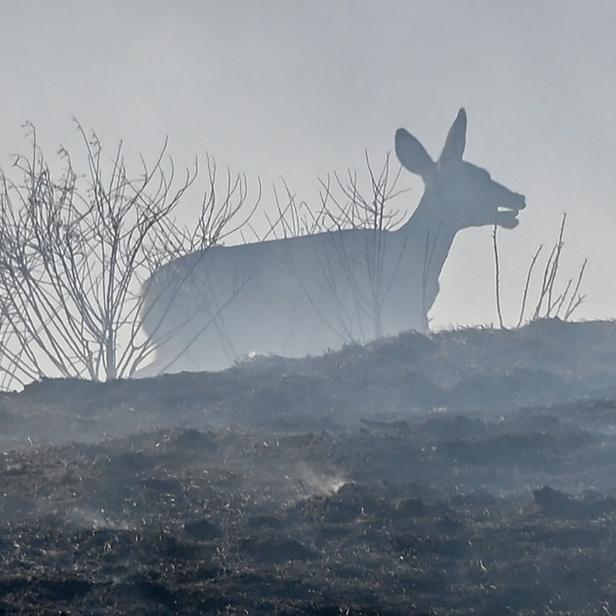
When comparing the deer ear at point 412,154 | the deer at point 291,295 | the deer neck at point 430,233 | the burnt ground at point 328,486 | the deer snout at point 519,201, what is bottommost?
the burnt ground at point 328,486

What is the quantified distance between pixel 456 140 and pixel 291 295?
156 inches

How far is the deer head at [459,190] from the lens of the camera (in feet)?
87.1

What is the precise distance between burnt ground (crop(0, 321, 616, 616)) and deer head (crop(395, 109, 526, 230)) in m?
6.75

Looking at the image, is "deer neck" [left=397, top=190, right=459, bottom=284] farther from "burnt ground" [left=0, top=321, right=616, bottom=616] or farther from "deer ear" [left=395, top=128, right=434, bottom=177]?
"burnt ground" [left=0, top=321, right=616, bottom=616]

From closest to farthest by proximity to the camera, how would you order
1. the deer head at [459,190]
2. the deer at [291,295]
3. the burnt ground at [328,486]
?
1. the burnt ground at [328,486]
2. the deer at [291,295]
3. the deer head at [459,190]

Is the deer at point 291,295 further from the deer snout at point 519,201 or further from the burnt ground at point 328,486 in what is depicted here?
the burnt ground at point 328,486

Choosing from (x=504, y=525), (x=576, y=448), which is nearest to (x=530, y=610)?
(x=504, y=525)

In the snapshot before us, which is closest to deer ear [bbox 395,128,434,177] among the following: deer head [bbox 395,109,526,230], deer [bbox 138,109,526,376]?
deer head [bbox 395,109,526,230]

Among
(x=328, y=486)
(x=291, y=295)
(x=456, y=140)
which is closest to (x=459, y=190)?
(x=456, y=140)

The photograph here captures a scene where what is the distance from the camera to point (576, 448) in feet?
46.6

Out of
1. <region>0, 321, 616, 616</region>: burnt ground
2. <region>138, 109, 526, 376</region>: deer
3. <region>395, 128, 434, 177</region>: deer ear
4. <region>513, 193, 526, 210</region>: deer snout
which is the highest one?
<region>395, 128, 434, 177</region>: deer ear

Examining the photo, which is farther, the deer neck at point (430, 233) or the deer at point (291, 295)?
the deer neck at point (430, 233)

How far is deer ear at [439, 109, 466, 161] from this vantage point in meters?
26.2

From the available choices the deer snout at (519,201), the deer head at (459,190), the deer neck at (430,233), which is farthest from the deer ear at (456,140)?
the deer snout at (519,201)
